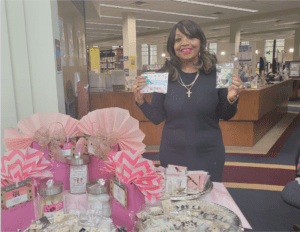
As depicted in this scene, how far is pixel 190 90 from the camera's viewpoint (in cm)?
156

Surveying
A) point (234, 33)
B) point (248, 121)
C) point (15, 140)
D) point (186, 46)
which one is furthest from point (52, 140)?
point (234, 33)

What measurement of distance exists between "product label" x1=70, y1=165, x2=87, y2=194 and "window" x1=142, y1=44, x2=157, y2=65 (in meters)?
24.0

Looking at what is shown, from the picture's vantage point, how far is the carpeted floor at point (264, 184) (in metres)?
2.43

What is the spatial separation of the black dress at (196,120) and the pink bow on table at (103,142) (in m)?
0.59

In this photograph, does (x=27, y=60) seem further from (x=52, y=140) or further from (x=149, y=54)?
(x=149, y=54)

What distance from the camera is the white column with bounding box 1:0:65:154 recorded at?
1.27 meters

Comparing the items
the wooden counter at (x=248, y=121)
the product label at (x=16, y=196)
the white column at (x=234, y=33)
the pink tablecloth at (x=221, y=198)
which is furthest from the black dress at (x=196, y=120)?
the white column at (x=234, y=33)

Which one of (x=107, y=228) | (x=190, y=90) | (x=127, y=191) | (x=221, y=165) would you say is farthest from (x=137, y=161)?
(x=221, y=165)

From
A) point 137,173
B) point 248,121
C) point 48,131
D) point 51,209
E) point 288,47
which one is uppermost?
point 288,47

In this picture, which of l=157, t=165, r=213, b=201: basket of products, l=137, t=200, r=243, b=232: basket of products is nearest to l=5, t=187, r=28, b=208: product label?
l=137, t=200, r=243, b=232: basket of products

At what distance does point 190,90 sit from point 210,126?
0.85 feet

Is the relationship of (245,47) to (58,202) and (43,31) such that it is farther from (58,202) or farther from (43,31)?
(58,202)

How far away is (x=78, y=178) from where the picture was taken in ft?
3.46

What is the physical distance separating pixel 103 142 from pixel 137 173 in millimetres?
214
